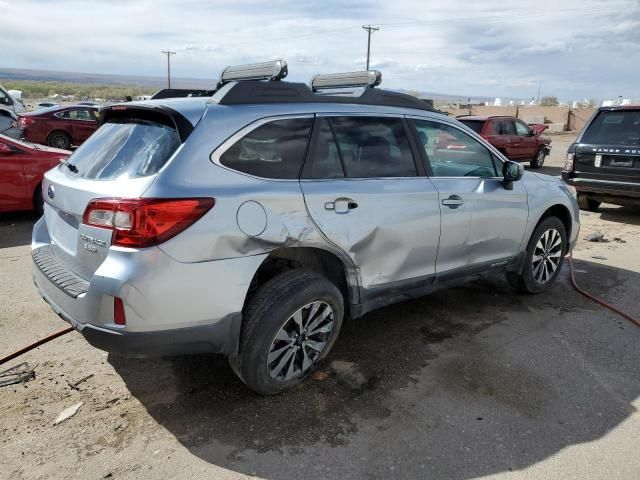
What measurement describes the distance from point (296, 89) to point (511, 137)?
1331cm

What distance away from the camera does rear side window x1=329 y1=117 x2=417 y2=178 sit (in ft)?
11.2

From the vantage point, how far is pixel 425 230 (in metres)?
3.73

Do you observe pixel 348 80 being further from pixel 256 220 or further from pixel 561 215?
pixel 561 215

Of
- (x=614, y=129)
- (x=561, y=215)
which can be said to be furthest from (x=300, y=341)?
(x=614, y=129)

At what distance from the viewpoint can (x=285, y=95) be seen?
10.5 feet

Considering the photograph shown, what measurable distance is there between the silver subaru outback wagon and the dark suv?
5.19m

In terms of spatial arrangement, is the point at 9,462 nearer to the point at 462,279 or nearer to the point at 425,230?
the point at 425,230

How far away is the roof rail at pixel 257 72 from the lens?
3297mm

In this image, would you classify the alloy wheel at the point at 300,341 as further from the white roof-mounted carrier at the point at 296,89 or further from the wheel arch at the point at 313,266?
the white roof-mounted carrier at the point at 296,89

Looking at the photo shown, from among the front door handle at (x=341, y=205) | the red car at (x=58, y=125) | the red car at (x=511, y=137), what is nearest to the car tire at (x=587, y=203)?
the red car at (x=511, y=137)

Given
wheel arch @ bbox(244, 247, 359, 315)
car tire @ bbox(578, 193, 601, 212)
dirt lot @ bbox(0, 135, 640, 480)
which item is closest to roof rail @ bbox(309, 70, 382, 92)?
wheel arch @ bbox(244, 247, 359, 315)

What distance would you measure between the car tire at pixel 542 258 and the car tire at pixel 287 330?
2.31m

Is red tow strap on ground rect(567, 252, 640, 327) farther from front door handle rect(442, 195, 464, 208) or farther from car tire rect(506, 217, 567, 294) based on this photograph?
front door handle rect(442, 195, 464, 208)

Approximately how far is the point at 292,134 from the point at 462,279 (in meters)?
1.95
